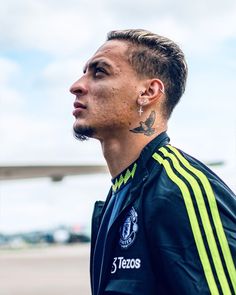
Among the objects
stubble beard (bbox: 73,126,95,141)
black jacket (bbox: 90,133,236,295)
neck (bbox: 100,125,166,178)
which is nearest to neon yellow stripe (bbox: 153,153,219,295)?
black jacket (bbox: 90,133,236,295)

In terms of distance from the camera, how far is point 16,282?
13680 millimetres

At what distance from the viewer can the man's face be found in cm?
208

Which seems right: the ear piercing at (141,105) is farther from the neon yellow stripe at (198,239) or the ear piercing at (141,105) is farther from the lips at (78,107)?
the neon yellow stripe at (198,239)

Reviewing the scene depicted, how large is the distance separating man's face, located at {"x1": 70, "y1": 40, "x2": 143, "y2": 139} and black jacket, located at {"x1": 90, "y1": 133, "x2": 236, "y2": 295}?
295 millimetres

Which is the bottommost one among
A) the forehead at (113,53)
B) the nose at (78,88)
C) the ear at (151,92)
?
the ear at (151,92)

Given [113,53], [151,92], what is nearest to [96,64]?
[113,53]

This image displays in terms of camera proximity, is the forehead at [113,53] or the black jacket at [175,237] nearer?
the black jacket at [175,237]

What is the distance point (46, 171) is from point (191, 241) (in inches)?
964

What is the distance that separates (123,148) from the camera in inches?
82.0

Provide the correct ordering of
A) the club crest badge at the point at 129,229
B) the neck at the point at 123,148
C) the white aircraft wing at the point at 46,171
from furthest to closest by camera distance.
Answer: the white aircraft wing at the point at 46,171, the neck at the point at 123,148, the club crest badge at the point at 129,229

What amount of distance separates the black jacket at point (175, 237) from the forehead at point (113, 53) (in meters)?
0.47

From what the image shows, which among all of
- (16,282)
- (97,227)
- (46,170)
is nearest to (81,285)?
(16,282)

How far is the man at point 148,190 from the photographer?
167 cm

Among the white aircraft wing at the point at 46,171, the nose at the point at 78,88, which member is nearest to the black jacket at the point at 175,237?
the nose at the point at 78,88
